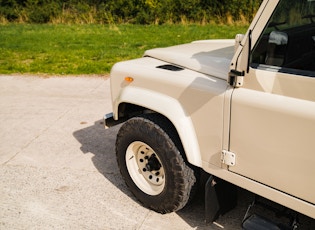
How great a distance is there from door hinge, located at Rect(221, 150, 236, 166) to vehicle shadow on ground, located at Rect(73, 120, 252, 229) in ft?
2.69

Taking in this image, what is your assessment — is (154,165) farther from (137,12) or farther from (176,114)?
(137,12)

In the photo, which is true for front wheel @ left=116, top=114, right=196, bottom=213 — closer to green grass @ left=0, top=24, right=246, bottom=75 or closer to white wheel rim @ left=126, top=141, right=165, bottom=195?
white wheel rim @ left=126, top=141, right=165, bottom=195

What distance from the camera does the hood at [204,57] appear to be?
2789mm

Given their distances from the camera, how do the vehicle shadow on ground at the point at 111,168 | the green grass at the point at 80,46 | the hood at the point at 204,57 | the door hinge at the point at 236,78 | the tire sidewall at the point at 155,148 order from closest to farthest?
1. the door hinge at the point at 236,78
2. the hood at the point at 204,57
3. the tire sidewall at the point at 155,148
4. the vehicle shadow on ground at the point at 111,168
5. the green grass at the point at 80,46

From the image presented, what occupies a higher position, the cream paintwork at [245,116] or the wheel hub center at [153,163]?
the cream paintwork at [245,116]

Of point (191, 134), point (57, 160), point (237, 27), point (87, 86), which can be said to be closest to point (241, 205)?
point (191, 134)

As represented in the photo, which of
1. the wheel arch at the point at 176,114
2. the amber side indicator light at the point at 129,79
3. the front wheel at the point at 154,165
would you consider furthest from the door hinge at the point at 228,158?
A: the amber side indicator light at the point at 129,79

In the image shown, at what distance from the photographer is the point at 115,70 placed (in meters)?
3.49

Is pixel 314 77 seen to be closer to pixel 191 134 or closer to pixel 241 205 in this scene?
pixel 191 134

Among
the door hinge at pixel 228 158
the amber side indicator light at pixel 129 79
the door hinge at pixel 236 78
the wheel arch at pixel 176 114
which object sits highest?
the door hinge at pixel 236 78

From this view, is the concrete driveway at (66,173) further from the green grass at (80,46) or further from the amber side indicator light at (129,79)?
the green grass at (80,46)

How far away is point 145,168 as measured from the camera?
3428mm

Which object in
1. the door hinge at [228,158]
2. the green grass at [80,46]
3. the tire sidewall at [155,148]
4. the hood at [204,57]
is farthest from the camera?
the green grass at [80,46]

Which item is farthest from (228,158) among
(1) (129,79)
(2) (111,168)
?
(2) (111,168)
